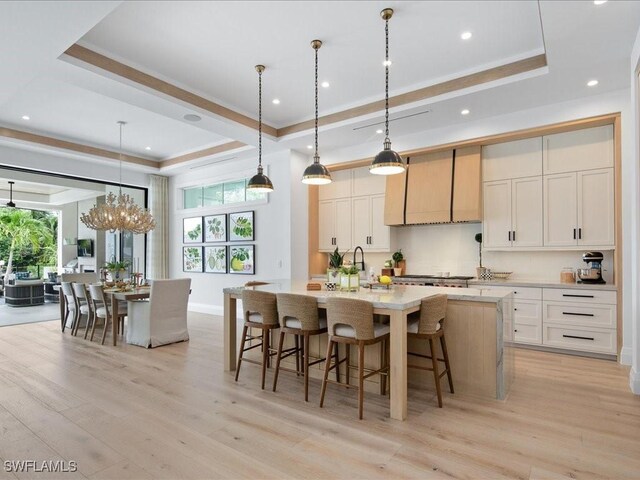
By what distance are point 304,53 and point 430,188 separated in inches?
112

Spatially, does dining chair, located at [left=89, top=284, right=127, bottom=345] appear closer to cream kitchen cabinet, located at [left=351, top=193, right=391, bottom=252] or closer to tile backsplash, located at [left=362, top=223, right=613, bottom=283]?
cream kitchen cabinet, located at [left=351, top=193, right=391, bottom=252]

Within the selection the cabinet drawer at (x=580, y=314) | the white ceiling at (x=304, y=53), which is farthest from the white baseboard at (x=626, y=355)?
the white ceiling at (x=304, y=53)

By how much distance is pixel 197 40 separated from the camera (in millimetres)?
3672

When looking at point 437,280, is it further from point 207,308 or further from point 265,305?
point 207,308

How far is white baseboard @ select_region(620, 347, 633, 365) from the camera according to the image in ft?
14.0

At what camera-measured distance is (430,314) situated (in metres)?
3.15

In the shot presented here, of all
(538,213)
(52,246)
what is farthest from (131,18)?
(52,246)

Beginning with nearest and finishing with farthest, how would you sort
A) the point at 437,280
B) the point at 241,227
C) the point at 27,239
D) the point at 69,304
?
1. the point at 437,280
2. the point at 69,304
3. the point at 241,227
4. the point at 27,239

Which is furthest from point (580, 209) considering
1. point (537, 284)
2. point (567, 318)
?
point (567, 318)

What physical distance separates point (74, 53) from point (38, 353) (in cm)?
369

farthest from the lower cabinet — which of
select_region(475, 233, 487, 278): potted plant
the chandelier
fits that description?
the chandelier

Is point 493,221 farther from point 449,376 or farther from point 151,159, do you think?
point 151,159

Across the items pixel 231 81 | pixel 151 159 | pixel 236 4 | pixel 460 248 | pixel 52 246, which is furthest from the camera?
pixel 52 246

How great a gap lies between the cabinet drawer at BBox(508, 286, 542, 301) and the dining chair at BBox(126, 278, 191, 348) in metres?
4.53
